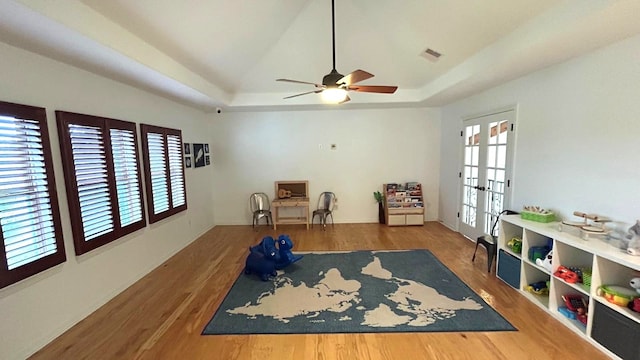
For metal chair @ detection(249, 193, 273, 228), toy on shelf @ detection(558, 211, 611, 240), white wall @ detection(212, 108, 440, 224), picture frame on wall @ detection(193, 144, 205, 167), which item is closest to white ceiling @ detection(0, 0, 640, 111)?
white wall @ detection(212, 108, 440, 224)

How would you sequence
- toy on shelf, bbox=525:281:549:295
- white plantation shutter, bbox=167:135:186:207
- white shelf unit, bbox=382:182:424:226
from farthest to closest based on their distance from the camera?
white shelf unit, bbox=382:182:424:226 → white plantation shutter, bbox=167:135:186:207 → toy on shelf, bbox=525:281:549:295

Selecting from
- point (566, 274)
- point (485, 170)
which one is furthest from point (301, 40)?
point (566, 274)

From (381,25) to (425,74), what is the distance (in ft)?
3.98

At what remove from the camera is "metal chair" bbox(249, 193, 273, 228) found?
5.76 m

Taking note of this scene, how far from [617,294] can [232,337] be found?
10.2 feet

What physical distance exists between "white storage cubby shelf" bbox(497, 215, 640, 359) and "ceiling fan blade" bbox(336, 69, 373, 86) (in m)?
2.32

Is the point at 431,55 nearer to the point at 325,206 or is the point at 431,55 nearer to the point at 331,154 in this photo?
the point at 331,154

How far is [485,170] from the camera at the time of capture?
428 cm

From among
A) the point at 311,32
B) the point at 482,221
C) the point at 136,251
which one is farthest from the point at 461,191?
the point at 136,251

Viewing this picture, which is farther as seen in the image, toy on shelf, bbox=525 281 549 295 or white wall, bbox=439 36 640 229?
toy on shelf, bbox=525 281 549 295

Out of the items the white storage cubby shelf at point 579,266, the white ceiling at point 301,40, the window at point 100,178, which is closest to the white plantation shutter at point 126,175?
the window at point 100,178

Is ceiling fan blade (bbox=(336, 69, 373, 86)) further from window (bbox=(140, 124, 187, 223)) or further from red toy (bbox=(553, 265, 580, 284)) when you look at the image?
window (bbox=(140, 124, 187, 223))

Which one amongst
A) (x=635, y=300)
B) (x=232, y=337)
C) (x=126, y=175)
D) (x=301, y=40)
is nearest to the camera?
(x=635, y=300)

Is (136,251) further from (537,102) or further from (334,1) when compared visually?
(537,102)
